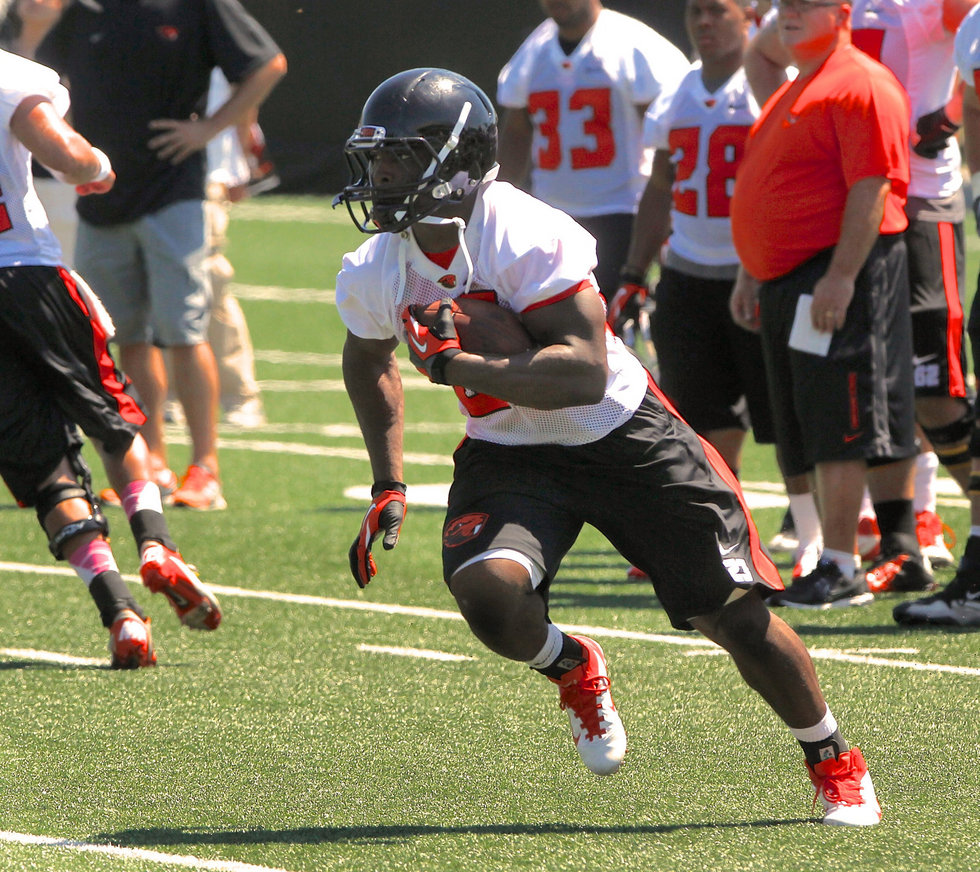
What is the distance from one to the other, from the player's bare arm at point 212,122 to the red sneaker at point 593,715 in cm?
475

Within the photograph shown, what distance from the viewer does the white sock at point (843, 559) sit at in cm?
605

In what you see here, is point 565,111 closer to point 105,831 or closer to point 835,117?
point 835,117

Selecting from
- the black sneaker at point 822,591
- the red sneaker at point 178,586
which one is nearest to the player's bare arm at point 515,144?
the black sneaker at point 822,591

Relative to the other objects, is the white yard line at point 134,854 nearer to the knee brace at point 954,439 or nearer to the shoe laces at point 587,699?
the shoe laces at point 587,699

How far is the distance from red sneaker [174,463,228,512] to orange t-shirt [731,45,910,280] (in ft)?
10.6

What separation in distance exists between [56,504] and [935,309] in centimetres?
324

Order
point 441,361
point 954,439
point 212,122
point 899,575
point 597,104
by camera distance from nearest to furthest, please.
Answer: point 441,361
point 899,575
point 954,439
point 597,104
point 212,122

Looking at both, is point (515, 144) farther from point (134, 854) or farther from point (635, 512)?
point (134, 854)

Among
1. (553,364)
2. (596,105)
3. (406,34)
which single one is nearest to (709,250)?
(596,105)

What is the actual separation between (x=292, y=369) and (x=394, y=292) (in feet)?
33.2

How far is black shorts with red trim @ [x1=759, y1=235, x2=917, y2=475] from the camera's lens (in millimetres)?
5988

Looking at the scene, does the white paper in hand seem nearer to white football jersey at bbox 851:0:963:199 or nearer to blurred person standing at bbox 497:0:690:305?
white football jersey at bbox 851:0:963:199

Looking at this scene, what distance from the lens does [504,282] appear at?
3.72 metres

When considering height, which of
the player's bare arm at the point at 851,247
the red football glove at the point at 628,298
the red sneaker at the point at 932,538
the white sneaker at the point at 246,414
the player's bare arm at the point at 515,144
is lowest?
the white sneaker at the point at 246,414
